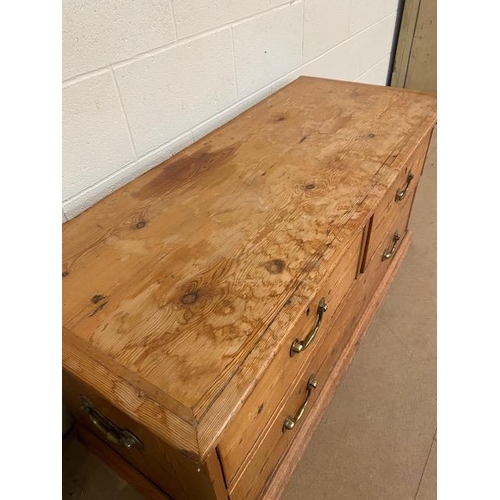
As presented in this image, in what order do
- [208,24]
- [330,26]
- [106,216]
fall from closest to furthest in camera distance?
[106,216] < [208,24] < [330,26]

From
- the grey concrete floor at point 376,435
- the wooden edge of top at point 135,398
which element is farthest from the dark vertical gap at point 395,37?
the wooden edge of top at point 135,398

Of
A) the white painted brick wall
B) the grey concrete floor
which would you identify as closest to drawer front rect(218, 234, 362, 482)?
the grey concrete floor

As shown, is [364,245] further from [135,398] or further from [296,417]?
[135,398]

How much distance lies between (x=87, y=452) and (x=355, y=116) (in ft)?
4.22

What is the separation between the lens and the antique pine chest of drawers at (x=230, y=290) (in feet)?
1.66

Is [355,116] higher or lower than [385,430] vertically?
higher

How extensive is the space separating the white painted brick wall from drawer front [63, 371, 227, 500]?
42 cm

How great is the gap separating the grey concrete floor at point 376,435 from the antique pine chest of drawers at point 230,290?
0.31 ft

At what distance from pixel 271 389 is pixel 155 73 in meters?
0.80

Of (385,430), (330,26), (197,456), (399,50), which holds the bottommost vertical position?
(385,430)
